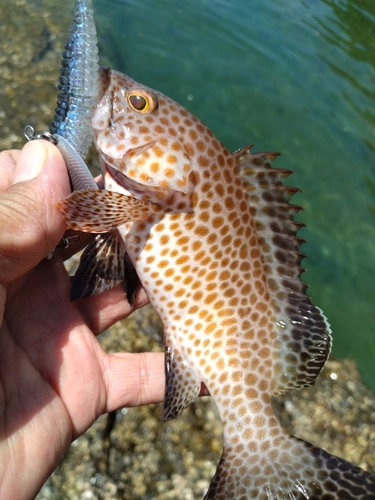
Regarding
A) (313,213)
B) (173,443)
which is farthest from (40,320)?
(313,213)

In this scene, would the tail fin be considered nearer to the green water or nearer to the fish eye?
the fish eye

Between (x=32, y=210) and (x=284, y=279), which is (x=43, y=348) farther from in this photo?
(x=284, y=279)

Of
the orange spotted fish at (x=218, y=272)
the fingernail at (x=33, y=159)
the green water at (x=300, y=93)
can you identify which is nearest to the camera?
the fingernail at (x=33, y=159)

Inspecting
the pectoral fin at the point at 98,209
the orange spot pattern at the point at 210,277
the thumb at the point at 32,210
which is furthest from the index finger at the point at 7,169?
the orange spot pattern at the point at 210,277

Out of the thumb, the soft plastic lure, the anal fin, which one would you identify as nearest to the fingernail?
the thumb

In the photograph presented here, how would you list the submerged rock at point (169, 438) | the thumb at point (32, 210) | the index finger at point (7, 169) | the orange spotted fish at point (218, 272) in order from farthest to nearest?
the submerged rock at point (169, 438), the index finger at point (7, 169), the orange spotted fish at point (218, 272), the thumb at point (32, 210)

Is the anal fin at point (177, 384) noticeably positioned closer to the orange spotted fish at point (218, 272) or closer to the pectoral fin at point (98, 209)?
the orange spotted fish at point (218, 272)

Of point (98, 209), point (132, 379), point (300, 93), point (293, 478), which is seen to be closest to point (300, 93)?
point (300, 93)
